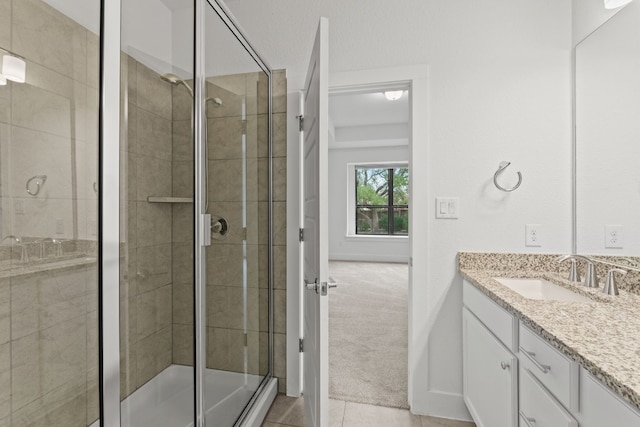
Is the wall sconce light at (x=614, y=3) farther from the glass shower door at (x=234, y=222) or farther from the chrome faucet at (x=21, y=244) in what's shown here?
the chrome faucet at (x=21, y=244)

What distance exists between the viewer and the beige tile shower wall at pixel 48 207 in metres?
1.04

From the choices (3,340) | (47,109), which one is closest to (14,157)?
(47,109)

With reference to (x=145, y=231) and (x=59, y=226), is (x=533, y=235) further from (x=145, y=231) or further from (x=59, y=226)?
(x=59, y=226)

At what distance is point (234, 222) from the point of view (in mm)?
1583

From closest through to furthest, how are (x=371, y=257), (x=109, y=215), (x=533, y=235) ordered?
(x=109, y=215) < (x=533, y=235) < (x=371, y=257)

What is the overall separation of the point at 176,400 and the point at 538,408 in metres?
1.36

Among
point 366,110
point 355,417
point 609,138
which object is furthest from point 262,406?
point 366,110

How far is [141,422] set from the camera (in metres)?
1.10

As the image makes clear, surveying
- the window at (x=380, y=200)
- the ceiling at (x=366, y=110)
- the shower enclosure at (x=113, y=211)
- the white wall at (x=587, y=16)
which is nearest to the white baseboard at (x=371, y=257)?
the window at (x=380, y=200)

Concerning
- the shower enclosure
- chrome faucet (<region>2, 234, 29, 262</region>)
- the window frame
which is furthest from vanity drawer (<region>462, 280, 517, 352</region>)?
the window frame

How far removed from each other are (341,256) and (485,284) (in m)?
5.55

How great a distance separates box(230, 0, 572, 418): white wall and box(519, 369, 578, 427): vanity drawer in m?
0.74

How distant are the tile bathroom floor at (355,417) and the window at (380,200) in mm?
5272

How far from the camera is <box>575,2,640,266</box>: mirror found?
137cm
